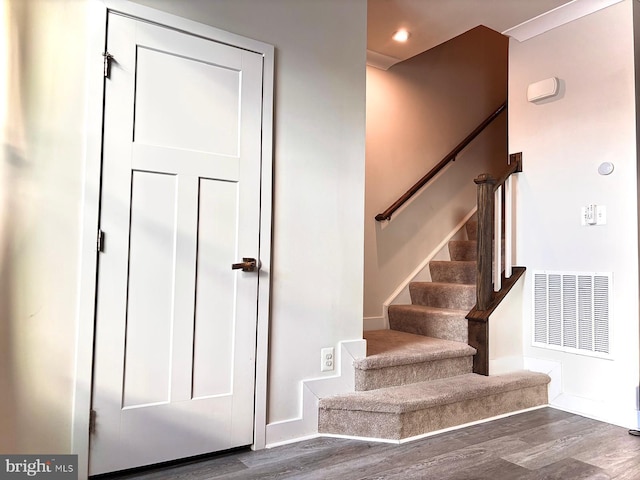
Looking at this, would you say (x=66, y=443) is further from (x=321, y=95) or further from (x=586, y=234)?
(x=586, y=234)

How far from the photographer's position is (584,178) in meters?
3.04

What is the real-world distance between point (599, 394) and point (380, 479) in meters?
1.74

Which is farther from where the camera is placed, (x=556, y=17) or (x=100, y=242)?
(x=556, y=17)

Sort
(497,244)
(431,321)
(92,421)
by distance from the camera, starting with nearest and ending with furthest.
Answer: (92,421), (497,244), (431,321)

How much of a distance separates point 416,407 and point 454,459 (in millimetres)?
341

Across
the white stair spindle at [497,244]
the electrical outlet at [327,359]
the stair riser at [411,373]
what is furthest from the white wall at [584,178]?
the electrical outlet at [327,359]

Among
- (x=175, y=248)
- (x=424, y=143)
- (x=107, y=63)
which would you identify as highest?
(x=424, y=143)

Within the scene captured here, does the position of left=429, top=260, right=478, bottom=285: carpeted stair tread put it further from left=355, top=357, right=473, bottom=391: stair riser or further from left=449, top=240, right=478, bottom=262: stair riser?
left=355, top=357, right=473, bottom=391: stair riser

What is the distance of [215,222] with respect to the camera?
2289mm

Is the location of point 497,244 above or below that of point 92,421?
above

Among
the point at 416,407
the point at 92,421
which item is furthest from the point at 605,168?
the point at 92,421

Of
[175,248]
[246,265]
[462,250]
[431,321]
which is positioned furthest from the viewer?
[462,250]

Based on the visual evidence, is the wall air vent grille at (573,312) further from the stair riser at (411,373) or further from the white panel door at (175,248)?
the white panel door at (175,248)

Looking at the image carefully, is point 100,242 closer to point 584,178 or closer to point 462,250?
point 584,178
